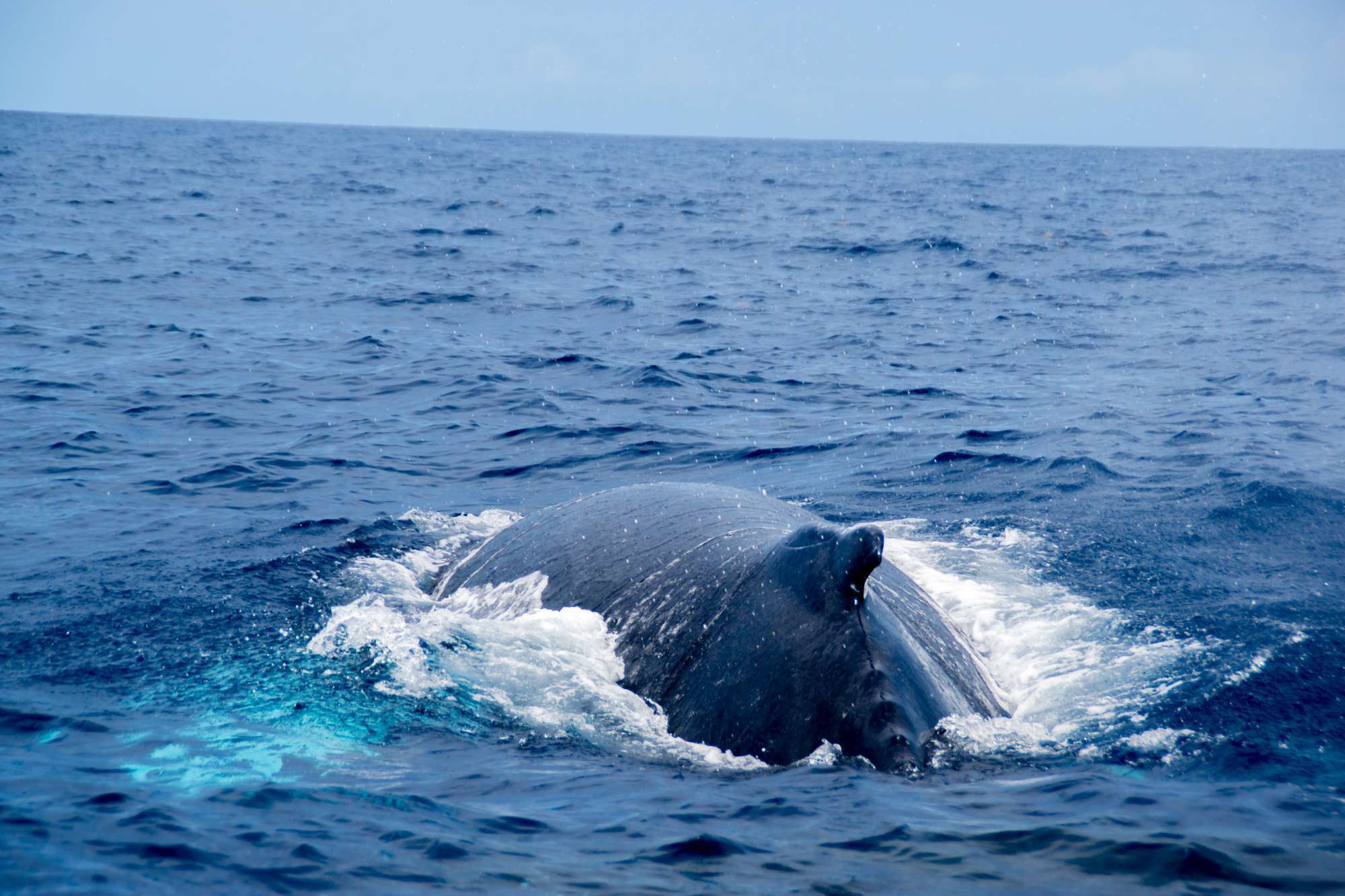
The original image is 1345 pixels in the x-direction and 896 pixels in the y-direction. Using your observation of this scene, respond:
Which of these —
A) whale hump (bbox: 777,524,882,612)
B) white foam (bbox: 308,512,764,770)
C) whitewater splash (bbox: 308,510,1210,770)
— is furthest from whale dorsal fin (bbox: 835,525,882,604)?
white foam (bbox: 308,512,764,770)

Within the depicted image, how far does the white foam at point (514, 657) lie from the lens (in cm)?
574

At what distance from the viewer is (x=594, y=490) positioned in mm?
11711

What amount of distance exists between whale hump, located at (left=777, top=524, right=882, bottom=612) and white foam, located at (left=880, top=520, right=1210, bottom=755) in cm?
73

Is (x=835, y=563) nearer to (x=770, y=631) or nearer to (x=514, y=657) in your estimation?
(x=770, y=631)

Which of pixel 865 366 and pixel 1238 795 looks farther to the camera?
pixel 865 366

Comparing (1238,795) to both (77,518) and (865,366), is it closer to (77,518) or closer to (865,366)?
(77,518)

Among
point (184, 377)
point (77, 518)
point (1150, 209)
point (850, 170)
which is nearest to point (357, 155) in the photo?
point (850, 170)

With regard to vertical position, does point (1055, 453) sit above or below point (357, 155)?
below

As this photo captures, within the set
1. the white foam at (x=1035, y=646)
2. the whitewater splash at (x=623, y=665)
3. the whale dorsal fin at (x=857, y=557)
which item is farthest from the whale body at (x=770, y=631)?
the white foam at (x=1035, y=646)

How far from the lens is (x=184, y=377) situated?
16641 millimetres

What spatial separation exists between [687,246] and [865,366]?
17.3 meters

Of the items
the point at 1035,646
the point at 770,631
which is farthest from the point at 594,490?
the point at 770,631

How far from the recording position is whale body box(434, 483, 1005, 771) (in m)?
4.99

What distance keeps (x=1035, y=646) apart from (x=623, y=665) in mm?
3038
